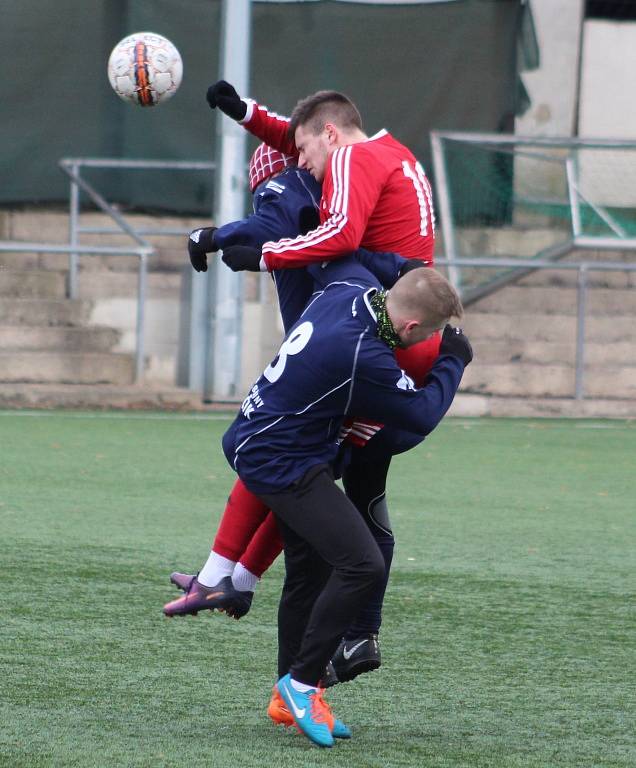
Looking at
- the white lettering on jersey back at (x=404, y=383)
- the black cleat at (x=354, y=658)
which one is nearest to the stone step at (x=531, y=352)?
the black cleat at (x=354, y=658)

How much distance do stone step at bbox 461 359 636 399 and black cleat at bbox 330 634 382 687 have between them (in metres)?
9.70

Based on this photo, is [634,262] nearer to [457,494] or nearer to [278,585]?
[457,494]

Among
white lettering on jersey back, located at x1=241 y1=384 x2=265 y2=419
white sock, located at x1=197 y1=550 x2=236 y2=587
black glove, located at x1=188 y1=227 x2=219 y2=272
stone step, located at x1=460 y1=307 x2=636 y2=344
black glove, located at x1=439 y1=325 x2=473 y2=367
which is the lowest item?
white sock, located at x1=197 y1=550 x2=236 y2=587

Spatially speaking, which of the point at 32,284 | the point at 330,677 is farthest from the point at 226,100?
the point at 32,284

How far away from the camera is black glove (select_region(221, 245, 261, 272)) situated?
4219 millimetres

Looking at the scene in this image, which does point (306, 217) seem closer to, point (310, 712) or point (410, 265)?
point (410, 265)

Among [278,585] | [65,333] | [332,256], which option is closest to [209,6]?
[65,333]

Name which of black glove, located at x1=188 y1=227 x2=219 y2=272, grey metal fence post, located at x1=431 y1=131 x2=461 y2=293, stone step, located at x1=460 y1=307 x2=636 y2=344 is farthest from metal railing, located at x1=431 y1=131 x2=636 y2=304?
black glove, located at x1=188 y1=227 x2=219 y2=272

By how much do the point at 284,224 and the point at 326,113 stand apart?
35 cm

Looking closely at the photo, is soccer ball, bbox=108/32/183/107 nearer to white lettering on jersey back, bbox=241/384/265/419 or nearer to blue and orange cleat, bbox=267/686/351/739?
white lettering on jersey back, bbox=241/384/265/419

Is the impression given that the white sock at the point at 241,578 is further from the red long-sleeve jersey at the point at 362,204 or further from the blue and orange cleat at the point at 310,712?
the red long-sleeve jersey at the point at 362,204

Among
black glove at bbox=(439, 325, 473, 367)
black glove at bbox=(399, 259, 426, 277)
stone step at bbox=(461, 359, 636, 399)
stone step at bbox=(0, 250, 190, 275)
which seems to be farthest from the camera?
stone step at bbox=(0, 250, 190, 275)

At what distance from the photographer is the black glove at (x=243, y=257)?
166 inches

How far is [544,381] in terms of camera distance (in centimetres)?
1423
